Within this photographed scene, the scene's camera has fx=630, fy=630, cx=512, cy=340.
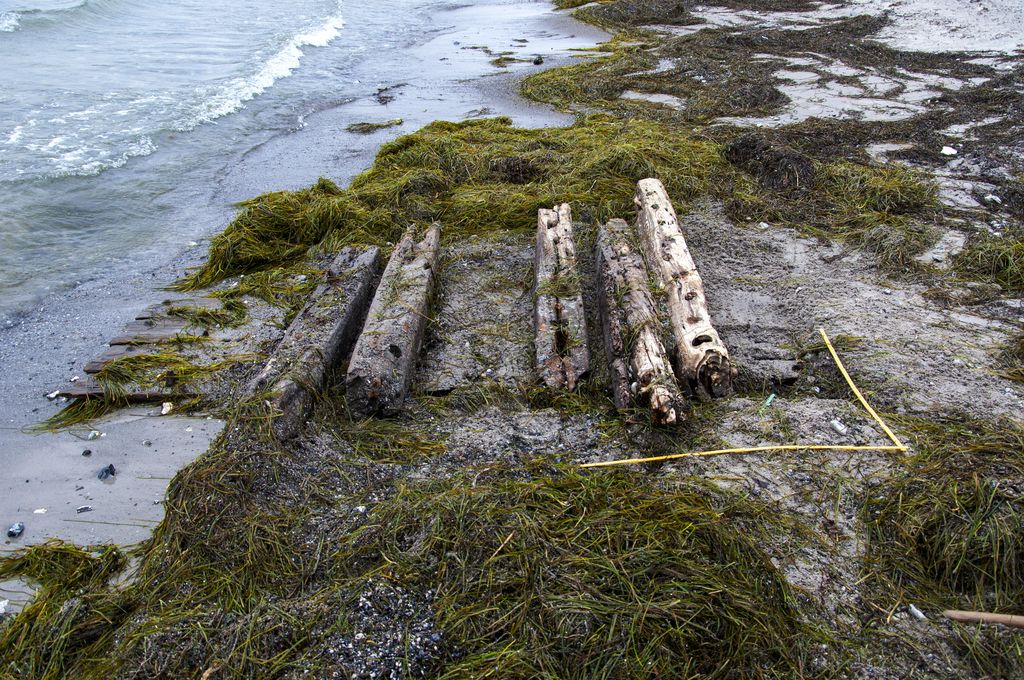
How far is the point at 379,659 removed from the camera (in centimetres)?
227

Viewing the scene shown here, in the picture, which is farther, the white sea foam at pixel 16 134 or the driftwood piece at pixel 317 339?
the white sea foam at pixel 16 134

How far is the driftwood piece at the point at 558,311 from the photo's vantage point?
3.76 metres

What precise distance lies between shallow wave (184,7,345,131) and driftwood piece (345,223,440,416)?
661 cm

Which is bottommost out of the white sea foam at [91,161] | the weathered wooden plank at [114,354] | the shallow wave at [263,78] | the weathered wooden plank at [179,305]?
the weathered wooden plank at [114,354]

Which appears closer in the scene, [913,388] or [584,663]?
[584,663]

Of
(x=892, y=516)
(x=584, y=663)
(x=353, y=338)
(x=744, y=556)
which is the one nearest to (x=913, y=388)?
(x=892, y=516)

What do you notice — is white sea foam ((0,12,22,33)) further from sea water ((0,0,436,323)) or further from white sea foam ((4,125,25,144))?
white sea foam ((4,125,25,144))

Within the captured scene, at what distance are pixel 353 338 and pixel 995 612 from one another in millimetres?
3657

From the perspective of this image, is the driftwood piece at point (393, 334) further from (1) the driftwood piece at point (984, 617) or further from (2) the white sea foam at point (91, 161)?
(2) the white sea foam at point (91, 161)

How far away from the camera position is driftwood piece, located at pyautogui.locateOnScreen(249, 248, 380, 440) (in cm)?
347

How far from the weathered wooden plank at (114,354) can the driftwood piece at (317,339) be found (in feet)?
3.54

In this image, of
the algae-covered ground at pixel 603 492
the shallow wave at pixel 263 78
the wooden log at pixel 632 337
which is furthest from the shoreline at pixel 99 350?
the wooden log at pixel 632 337

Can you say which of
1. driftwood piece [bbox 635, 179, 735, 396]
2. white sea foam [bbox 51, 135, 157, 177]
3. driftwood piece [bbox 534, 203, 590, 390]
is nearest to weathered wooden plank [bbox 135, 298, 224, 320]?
driftwood piece [bbox 534, 203, 590, 390]

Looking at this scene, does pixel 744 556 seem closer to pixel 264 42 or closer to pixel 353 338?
pixel 353 338
